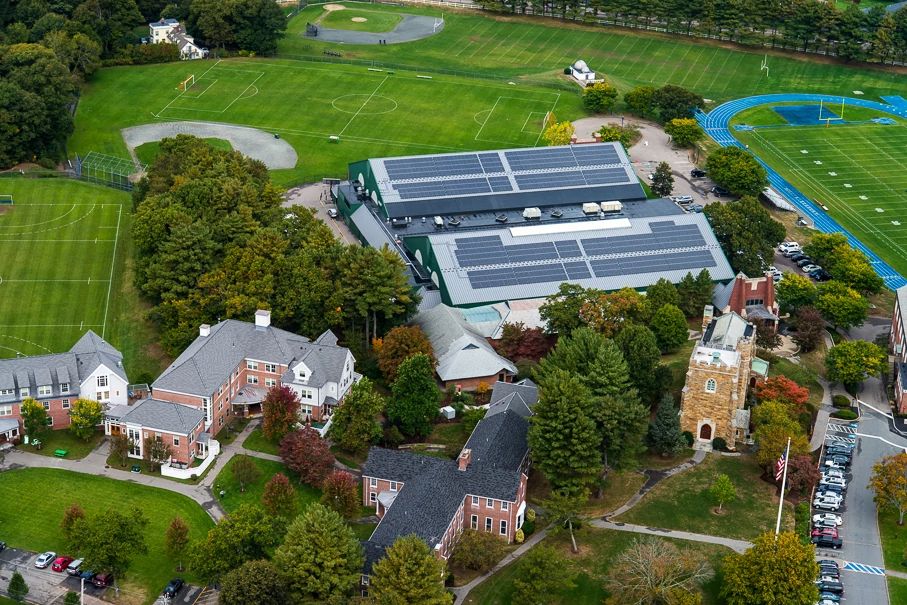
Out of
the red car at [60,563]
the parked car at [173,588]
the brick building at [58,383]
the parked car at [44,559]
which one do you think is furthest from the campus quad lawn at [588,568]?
the brick building at [58,383]

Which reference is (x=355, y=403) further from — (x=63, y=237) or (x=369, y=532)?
(x=63, y=237)

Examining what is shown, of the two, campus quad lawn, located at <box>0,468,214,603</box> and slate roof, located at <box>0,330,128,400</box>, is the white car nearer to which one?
campus quad lawn, located at <box>0,468,214,603</box>

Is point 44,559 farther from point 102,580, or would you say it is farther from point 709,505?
point 709,505

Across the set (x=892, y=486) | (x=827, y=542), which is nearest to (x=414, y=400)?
(x=827, y=542)

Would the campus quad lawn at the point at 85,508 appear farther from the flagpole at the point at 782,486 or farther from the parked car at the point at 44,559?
the flagpole at the point at 782,486

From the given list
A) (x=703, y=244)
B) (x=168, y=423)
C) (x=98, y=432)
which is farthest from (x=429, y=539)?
(x=703, y=244)

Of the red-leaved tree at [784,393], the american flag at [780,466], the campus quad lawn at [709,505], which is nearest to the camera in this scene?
the american flag at [780,466]

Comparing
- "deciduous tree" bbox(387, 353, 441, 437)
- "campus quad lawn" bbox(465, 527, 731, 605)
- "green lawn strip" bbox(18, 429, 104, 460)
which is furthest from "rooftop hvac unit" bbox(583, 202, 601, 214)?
"green lawn strip" bbox(18, 429, 104, 460)
